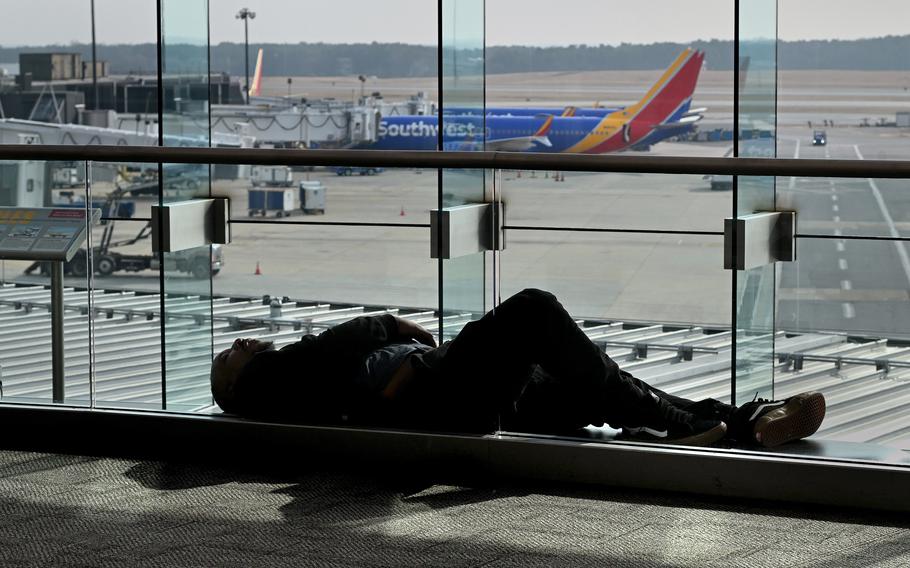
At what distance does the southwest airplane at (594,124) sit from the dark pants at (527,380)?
3911 centimetres

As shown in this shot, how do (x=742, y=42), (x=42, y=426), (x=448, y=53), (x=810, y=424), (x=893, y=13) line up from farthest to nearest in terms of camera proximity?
(x=893, y=13)
(x=448, y=53)
(x=742, y=42)
(x=42, y=426)
(x=810, y=424)

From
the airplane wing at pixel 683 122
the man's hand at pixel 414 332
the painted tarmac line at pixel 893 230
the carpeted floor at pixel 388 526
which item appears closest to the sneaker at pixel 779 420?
the carpeted floor at pixel 388 526

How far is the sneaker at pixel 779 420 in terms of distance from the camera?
266cm

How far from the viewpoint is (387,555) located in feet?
7.70

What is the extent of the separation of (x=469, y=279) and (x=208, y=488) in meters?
0.85

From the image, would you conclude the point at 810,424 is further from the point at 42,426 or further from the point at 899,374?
the point at 42,426

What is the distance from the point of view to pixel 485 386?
9.11 ft

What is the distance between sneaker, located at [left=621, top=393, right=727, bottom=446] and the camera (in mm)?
2705

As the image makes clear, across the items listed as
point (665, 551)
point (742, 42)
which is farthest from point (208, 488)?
point (742, 42)

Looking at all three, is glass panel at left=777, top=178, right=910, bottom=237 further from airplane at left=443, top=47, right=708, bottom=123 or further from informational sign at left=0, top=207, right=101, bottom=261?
airplane at left=443, top=47, right=708, bottom=123

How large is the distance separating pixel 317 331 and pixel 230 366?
0.29 metres

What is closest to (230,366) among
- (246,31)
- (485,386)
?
(485,386)

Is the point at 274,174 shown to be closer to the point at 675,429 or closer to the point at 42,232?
the point at 42,232

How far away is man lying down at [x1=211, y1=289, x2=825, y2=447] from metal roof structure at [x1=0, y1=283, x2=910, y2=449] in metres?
0.10
